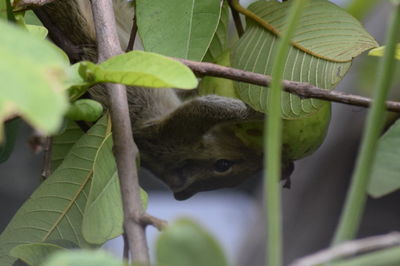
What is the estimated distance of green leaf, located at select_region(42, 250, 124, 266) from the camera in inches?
19.1

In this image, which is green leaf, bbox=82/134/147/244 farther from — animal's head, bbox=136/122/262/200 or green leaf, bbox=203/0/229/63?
animal's head, bbox=136/122/262/200

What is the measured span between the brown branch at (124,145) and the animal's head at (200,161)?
60 centimetres

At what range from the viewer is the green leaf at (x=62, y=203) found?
114 centimetres

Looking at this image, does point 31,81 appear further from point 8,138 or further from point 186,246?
point 8,138

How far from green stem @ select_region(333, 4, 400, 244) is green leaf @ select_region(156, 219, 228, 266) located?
0.11 m

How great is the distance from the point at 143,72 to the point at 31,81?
0.28 m

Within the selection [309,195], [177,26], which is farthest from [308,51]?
[309,195]

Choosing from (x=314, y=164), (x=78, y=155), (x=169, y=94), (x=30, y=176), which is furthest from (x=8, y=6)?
(x=314, y=164)

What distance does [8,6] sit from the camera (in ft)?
3.41

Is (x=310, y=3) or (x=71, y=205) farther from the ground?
(x=310, y=3)

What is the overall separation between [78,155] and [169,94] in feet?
2.56

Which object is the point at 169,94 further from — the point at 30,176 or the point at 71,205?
the point at 30,176

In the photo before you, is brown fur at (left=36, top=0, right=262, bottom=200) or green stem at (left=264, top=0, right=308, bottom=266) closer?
green stem at (left=264, top=0, right=308, bottom=266)

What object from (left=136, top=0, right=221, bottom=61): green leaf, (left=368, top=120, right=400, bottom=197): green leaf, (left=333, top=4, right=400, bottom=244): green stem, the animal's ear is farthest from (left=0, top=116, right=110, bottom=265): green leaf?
(left=333, top=4, right=400, bottom=244): green stem
